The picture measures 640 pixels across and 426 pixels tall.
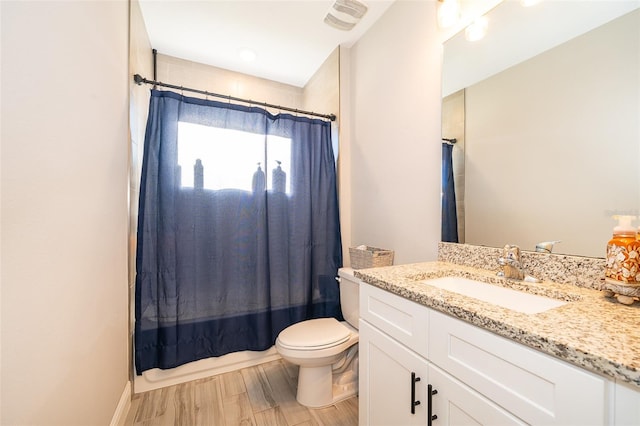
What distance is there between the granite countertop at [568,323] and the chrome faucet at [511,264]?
0.04 meters

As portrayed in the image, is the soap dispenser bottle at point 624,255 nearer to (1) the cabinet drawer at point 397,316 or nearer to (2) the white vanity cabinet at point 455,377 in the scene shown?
(2) the white vanity cabinet at point 455,377

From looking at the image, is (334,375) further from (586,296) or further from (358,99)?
(358,99)

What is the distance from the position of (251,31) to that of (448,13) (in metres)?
1.40

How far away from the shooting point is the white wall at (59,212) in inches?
23.4

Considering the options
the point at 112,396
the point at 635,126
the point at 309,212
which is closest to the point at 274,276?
the point at 309,212

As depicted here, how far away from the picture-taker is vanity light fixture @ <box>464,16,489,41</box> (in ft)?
3.95

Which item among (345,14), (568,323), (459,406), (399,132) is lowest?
(459,406)

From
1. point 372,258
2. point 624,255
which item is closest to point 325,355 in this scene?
A: point 372,258

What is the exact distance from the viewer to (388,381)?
3.24 feet

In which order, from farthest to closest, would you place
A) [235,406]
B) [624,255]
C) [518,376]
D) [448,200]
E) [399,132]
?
[399,132] < [235,406] < [448,200] < [624,255] < [518,376]

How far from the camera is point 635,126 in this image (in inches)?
31.1

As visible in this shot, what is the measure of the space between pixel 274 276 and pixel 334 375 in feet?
2.58

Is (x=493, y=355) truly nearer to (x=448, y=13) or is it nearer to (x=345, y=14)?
(x=448, y=13)

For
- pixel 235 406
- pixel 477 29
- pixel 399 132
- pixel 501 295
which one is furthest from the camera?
pixel 399 132
